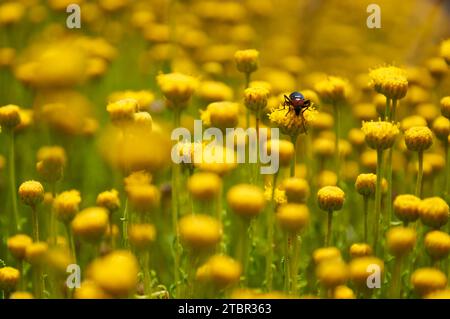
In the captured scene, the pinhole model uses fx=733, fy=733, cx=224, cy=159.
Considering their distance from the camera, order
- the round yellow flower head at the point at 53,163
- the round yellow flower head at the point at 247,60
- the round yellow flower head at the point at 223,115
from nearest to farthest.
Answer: the round yellow flower head at the point at 53,163 → the round yellow flower head at the point at 223,115 → the round yellow flower head at the point at 247,60

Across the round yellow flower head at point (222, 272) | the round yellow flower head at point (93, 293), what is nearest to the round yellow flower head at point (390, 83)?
the round yellow flower head at point (222, 272)

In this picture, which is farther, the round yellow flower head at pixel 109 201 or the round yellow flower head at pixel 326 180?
the round yellow flower head at pixel 326 180

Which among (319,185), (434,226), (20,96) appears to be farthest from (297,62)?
(434,226)

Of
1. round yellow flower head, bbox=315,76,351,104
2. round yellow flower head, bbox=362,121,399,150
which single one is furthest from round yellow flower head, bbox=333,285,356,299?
round yellow flower head, bbox=315,76,351,104

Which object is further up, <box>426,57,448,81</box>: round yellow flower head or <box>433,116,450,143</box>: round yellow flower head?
<box>426,57,448,81</box>: round yellow flower head

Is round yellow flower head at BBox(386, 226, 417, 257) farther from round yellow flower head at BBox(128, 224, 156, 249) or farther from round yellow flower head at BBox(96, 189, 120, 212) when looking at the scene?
round yellow flower head at BBox(96, 189, 120, 212)

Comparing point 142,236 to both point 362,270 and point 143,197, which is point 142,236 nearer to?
point 143,197

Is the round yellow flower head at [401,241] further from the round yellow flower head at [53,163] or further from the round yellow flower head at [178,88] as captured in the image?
the round yellow flower head at [53,163]

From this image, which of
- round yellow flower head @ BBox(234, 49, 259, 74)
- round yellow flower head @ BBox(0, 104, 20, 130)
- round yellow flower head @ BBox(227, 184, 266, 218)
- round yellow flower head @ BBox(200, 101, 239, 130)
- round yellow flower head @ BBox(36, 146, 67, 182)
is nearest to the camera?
round yellow flower head @ BBox(227, 184, 266, 218)
